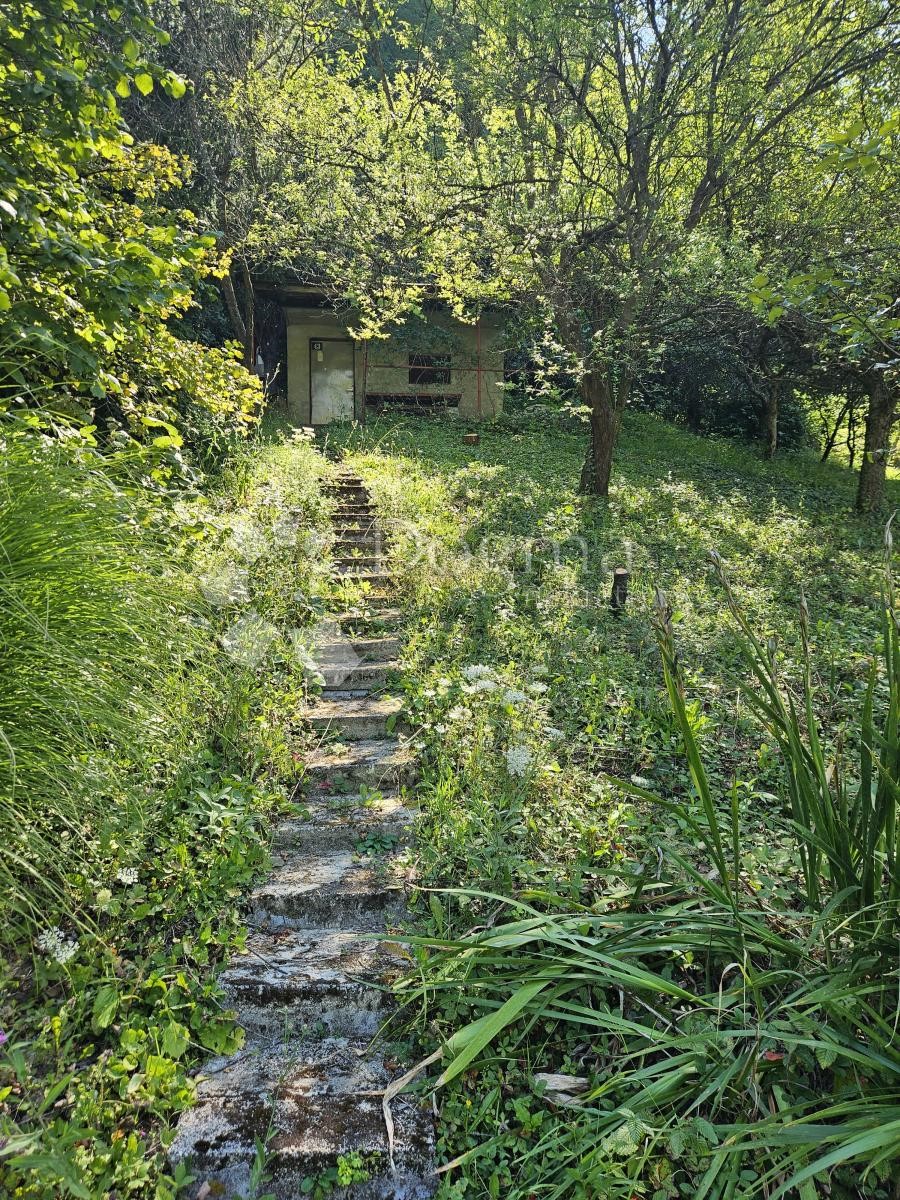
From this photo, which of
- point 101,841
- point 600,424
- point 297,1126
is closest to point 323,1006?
point 297,1126

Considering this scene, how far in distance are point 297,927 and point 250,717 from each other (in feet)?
3.63

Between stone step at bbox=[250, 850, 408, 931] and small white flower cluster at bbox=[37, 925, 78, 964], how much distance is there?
0.66 m


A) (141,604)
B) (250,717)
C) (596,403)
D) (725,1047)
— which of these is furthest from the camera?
(596,403)

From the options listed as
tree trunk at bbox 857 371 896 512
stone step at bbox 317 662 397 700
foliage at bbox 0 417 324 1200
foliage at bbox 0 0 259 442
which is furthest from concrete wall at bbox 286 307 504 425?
foliage at bbox 0 417 324 1200

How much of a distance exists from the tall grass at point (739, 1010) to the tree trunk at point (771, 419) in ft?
53.3

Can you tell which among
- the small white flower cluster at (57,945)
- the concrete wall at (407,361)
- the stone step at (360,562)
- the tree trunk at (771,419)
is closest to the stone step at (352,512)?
the stone step at (360,562)

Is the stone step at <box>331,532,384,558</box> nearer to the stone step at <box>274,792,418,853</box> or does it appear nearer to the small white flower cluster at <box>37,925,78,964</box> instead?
the stone step at <box>274,792,418,853</box>

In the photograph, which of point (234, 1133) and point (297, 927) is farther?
point (297, 927)

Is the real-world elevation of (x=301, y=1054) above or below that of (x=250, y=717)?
below

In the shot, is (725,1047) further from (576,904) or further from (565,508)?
(565,508)

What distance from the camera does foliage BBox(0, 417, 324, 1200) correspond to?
1820mm

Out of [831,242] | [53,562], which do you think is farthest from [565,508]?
[53,562]

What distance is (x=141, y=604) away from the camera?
7.75 feet

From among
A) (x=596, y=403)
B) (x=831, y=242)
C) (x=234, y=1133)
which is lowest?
(x=234, y=1133)
